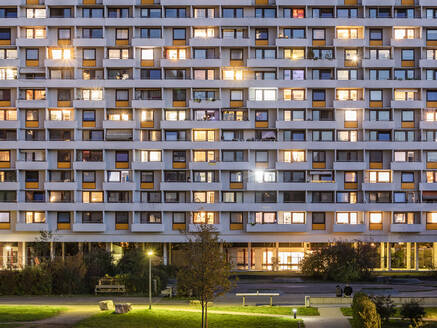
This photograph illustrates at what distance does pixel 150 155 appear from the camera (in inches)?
2445

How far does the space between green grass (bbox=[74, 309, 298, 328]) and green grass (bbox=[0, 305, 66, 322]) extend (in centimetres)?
332

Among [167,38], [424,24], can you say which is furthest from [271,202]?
[424,24]

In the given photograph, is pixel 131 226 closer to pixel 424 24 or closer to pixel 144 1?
pixel 144 1

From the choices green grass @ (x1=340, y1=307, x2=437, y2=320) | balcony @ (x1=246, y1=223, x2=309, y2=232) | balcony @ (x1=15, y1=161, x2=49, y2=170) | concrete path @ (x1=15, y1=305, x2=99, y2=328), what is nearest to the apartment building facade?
balcony @ (x1=246, y1=223, x2=309, y2=232)

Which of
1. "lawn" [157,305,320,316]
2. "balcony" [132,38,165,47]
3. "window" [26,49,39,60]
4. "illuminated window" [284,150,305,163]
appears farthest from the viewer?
"window" [26,49,39,60]

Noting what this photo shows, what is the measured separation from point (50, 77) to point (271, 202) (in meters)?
28.3

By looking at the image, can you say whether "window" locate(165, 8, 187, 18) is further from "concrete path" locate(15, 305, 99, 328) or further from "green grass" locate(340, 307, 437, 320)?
"green grass" locate(340, 307, 437, 320)

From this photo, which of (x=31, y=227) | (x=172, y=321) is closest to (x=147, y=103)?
(x=31, y=227)

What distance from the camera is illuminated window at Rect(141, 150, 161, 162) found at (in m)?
62.1

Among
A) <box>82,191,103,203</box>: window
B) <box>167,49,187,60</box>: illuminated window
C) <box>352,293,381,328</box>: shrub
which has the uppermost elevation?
<box>167,49,187,60</box>: illuminated window

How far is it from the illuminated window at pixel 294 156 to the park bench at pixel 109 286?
25657mm

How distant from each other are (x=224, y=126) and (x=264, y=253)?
14929 mm

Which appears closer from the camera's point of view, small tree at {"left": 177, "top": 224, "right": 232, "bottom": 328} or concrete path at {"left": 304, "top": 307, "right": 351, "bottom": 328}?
small tree at {"left": 177, "top": 224, "right": 232, "bottom": 328}

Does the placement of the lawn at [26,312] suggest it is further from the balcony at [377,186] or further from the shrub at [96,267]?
the balcony at [377,186]
